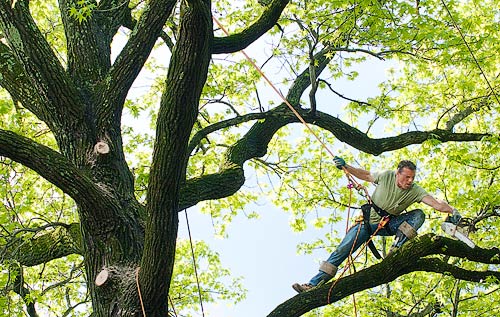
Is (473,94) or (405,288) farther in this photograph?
(405,288)

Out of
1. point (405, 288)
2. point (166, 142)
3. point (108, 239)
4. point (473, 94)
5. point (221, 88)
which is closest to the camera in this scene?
point (166, 142)

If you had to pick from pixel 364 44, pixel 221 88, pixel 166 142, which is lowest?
pixel 166 142

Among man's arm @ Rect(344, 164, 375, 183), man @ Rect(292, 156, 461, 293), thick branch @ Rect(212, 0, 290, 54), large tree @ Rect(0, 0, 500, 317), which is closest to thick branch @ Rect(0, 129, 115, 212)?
large tree @ Rect(0, 0, 500, 317)

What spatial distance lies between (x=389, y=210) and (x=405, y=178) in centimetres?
33

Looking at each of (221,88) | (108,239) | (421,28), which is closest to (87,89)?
(108,239)

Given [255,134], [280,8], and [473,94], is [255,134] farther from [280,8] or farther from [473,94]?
[473,94]

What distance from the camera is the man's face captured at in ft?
17.5

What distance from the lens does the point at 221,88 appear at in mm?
8359

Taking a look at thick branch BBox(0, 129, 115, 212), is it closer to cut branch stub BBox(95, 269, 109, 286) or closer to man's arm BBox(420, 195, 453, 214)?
cut branch stub BBox(95, 269, 109, 286)

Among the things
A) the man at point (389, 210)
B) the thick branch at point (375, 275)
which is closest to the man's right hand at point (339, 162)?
the man at point (389, 210)

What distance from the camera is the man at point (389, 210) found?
534 cm

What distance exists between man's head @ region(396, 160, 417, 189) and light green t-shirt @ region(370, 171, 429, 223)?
0.06 meters

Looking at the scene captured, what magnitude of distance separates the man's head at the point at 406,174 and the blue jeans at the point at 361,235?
0.26 meters

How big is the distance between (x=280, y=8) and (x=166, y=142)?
7.09ft
